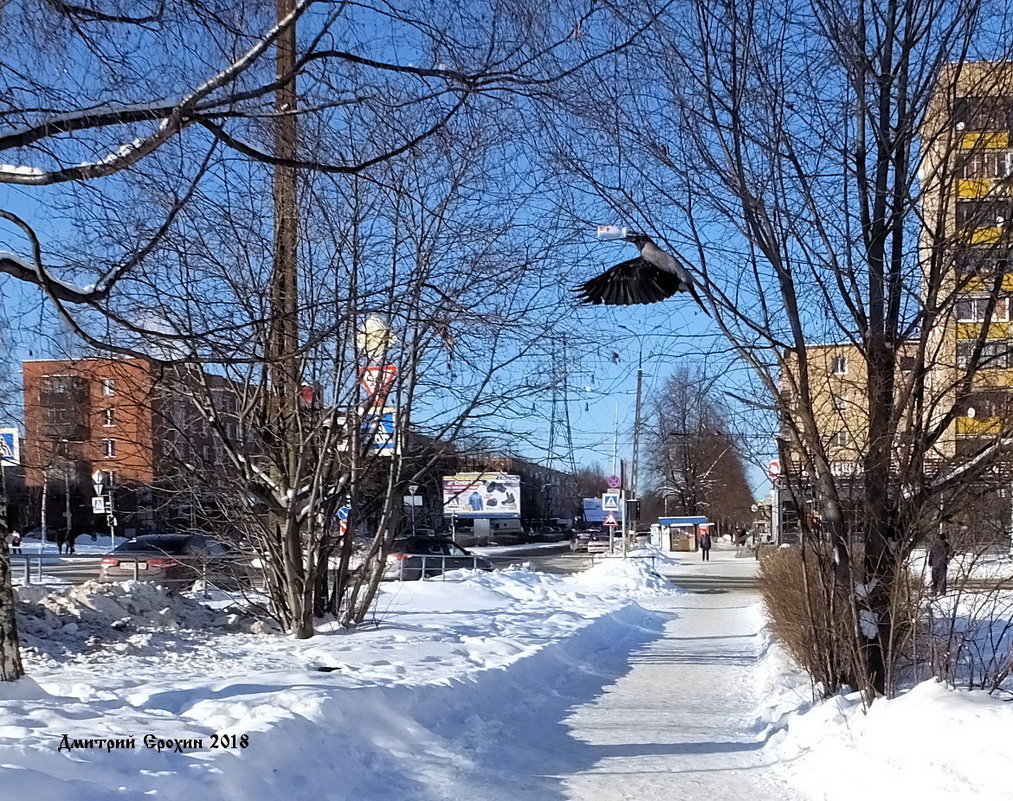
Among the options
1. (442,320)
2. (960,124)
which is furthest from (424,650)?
(960,124)

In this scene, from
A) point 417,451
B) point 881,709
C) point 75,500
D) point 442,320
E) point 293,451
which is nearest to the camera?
point 881,709

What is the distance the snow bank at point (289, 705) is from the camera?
219 inches

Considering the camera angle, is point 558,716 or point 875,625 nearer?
point 875,625

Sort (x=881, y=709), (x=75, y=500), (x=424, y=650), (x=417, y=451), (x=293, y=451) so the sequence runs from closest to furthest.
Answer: (x=881, y=709)
(x=424, y=650)
(x=293, y=451)
(x=417, y=451)
(x=75, y=500)

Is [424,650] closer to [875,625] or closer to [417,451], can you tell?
[417,451]

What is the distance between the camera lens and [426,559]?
27.8m

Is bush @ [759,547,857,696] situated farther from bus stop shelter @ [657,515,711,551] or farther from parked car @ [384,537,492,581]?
bus stop shelter @ [657,515,711,551]

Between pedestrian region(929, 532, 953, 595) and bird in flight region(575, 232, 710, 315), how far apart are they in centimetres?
257

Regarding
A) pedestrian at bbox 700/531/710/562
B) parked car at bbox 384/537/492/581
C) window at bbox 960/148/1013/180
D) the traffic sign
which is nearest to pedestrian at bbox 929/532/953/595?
window at bbox 960/148/1013/180

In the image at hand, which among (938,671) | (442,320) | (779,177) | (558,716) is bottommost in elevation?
(558,716)

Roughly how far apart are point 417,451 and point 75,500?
143 feet

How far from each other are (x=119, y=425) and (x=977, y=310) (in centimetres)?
948

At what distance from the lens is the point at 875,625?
320 inches

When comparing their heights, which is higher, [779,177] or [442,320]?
[779,177]
